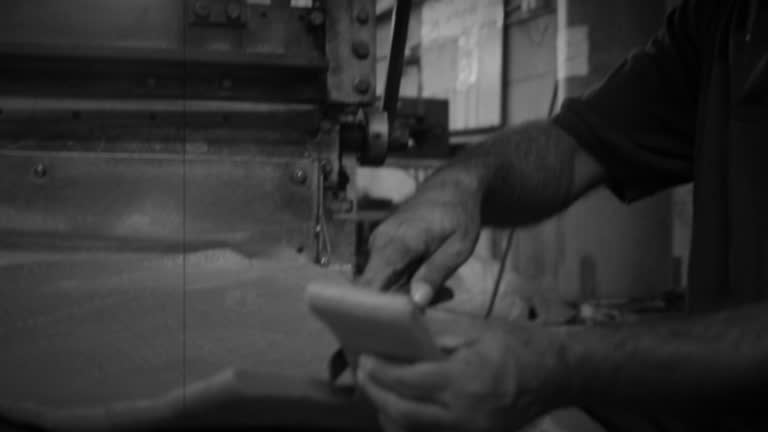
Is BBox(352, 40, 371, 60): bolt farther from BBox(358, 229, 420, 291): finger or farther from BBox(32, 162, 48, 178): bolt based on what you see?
BBox(32, 162, 48, 178): bolt

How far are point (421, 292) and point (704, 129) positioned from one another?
1.30ft

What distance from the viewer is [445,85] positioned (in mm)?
3227

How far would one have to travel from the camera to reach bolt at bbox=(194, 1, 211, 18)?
32.0 inches

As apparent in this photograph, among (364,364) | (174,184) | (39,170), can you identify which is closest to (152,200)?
(174,184)

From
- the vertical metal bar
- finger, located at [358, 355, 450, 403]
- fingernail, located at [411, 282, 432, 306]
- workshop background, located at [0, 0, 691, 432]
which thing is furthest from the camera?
the vertical metal bar

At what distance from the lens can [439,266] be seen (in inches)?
26.7

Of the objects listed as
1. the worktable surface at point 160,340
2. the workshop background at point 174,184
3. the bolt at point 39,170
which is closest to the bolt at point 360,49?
the workshop background at point 174,184

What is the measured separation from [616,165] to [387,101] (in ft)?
1.11

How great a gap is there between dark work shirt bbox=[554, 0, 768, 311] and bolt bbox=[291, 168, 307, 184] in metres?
0.35

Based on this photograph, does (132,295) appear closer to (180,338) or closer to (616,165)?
(180,338)

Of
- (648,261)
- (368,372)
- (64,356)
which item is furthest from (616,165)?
(648,261)

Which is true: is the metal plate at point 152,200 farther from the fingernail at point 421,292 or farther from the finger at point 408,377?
the finger at point 408,377


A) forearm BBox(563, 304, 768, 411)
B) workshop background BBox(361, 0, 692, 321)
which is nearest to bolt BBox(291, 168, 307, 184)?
forearm BBox(563, 304, 768, 411)

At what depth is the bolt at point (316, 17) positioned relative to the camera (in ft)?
2.78
